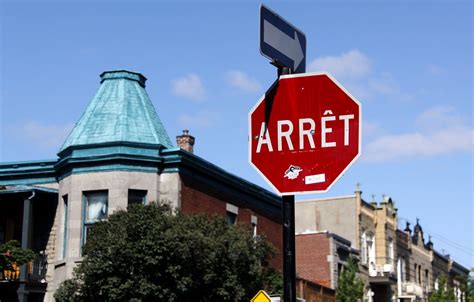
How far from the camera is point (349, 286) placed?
3831cm

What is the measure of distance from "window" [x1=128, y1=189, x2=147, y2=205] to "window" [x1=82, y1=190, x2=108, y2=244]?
77 centimetres

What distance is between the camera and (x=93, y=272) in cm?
2109

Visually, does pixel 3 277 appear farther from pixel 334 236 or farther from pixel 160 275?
pixel 334 236

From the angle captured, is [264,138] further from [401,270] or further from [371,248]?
[401,270]

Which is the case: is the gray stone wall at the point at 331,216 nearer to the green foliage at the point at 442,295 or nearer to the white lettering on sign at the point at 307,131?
the green foliage at the point at 442,295

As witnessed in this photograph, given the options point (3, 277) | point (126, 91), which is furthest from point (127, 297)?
point (126, 91)

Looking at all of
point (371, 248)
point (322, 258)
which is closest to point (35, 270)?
point (322, 258)

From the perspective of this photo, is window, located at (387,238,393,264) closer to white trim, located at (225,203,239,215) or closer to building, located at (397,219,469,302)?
building, located at (397,219,469,302)

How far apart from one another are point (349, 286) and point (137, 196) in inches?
598

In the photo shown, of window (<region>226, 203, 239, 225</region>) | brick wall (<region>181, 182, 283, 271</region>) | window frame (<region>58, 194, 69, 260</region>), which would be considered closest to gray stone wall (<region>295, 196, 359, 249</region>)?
brick wall (<region>181, 182, 283, 271</region>)

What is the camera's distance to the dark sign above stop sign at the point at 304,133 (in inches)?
218

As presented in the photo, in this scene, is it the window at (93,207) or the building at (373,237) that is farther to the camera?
the building at (373,237)

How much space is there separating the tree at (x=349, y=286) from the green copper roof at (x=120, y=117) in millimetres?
13859

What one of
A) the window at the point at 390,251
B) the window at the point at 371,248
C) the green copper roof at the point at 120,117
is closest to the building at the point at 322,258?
the window at the point at 371,248
